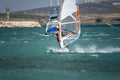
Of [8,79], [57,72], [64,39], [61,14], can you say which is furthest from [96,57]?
[8,79]

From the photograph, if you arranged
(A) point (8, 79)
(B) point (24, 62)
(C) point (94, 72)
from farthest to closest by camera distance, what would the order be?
(B) point (24, 62)
(C) point (94, 72)
(A) point (8, 79)

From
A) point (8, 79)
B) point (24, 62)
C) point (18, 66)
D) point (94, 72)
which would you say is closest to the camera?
point (8, 79)

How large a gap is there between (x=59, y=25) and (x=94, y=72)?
1238cm

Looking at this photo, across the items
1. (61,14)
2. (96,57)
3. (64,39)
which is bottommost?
(96,57)

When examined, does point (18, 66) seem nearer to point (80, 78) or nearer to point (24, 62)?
point (24, 62)

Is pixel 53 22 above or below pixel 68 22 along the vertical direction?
below

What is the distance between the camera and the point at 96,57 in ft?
241

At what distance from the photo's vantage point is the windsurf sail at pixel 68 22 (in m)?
64.7

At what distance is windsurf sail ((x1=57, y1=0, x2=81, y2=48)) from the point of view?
212 feet

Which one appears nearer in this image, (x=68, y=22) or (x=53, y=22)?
(x=68, y=22)

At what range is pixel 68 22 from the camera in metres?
66.6

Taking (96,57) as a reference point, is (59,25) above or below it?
above

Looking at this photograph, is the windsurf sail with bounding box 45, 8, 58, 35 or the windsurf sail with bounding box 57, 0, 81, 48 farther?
the windsurf sail with bounding box 45, 8, 58, 35

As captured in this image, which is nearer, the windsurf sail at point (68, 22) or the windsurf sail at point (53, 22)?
the windsurf sail at point (68, 22)
